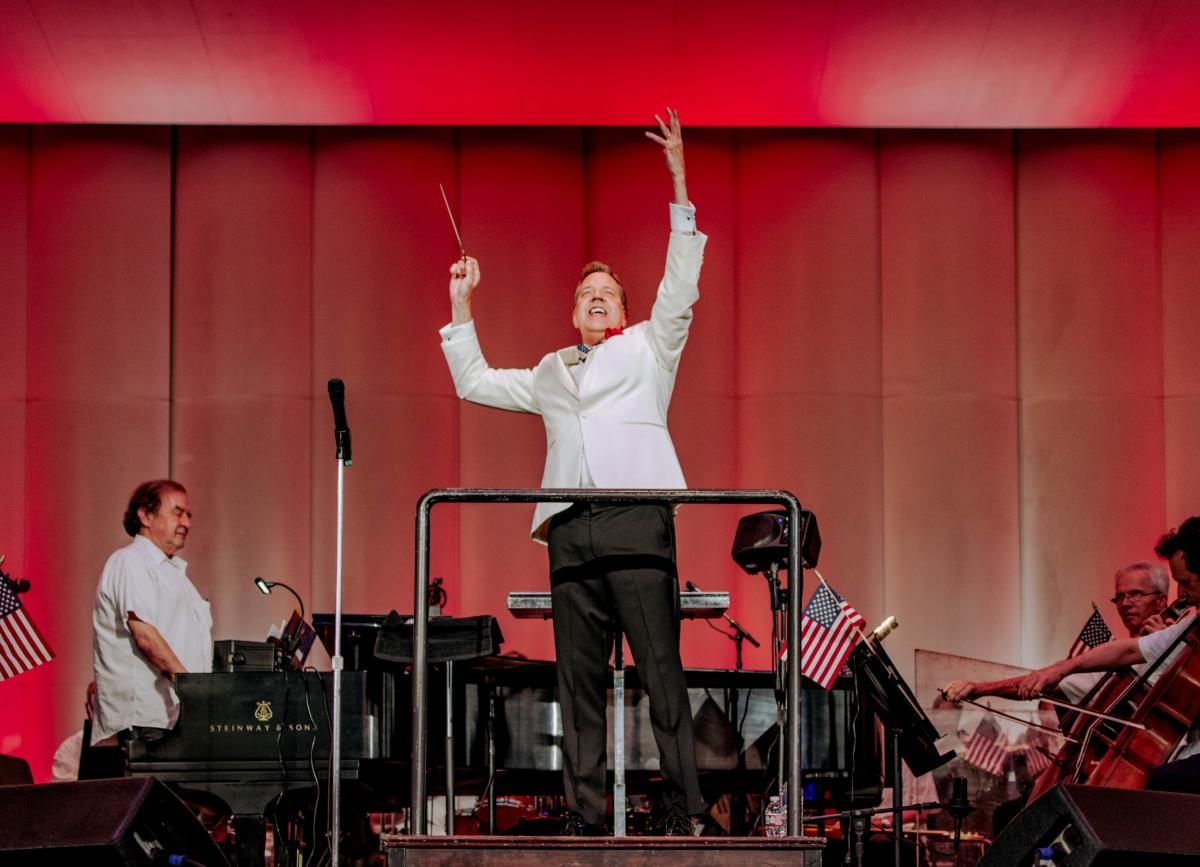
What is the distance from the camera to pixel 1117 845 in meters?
3.23

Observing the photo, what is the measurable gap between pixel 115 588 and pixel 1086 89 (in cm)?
567

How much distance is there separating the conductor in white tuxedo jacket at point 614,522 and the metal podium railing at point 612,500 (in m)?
0.49

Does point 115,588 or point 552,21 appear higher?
point 552,21

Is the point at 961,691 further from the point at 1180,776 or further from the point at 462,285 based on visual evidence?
the point at 462,285

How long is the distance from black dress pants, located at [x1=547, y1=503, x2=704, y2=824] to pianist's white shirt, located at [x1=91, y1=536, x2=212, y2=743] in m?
2.06

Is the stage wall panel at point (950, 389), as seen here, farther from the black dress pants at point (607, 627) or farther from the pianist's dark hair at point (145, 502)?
the black dress pants at point (607, 627)

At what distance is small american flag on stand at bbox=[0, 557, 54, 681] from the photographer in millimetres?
6066

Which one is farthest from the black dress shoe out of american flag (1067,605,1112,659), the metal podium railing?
american flag (1067,605,1112,659)

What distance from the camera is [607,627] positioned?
4.42 m

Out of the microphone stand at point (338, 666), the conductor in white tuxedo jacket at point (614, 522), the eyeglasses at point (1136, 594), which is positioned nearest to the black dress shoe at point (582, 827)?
the conductor in white tuxedo jacket at point (614, 522)

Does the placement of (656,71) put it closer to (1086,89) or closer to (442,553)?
(1086,89)

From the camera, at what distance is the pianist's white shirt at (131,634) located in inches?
225

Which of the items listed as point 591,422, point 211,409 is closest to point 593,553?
point 591,422

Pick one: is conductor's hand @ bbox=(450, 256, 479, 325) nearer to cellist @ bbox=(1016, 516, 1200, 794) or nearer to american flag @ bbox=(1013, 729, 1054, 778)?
cellist @ bbox=(1016, 516, 1200, 794)
